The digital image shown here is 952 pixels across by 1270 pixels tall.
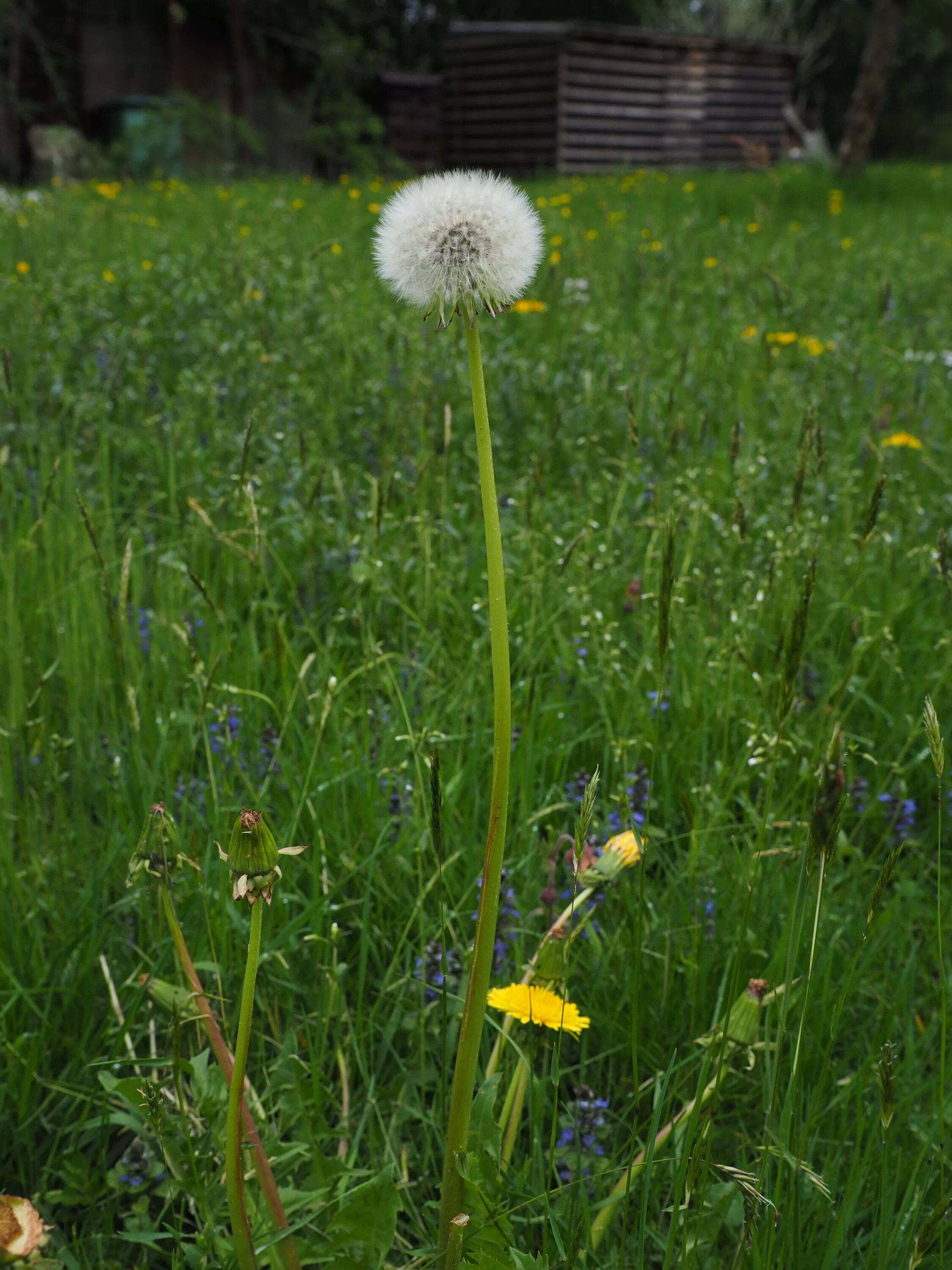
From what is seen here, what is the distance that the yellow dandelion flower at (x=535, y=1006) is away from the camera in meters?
1.06

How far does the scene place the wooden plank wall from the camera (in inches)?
591

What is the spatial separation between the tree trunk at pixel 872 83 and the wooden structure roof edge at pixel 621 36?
162 inches

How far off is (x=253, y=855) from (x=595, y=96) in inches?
649

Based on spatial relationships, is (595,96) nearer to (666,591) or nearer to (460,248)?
(666,591)

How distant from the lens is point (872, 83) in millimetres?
12000

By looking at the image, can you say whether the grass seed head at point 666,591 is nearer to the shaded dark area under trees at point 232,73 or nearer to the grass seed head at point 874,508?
the grass seed head at point 874,508

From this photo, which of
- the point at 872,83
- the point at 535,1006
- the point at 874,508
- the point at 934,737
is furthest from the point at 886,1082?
the point at 872,83

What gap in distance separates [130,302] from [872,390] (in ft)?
9.27

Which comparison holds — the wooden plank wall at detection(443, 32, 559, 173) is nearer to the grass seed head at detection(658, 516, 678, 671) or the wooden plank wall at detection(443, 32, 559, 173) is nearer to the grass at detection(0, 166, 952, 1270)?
the grass at detection(0, 166, 952, 1270)

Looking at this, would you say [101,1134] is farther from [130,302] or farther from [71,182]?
[71,182]

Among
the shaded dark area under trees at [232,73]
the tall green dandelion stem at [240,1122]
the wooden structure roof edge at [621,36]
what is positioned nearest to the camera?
the tall green dandelion stem at [240,1122]

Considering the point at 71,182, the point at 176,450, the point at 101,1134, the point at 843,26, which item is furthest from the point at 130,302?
the point at 843,26

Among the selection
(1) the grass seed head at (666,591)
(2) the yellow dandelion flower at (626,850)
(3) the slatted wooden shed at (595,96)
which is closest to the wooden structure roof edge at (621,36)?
(3) the slatted wooden shed at (595,96)

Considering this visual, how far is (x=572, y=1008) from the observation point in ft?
3.67
